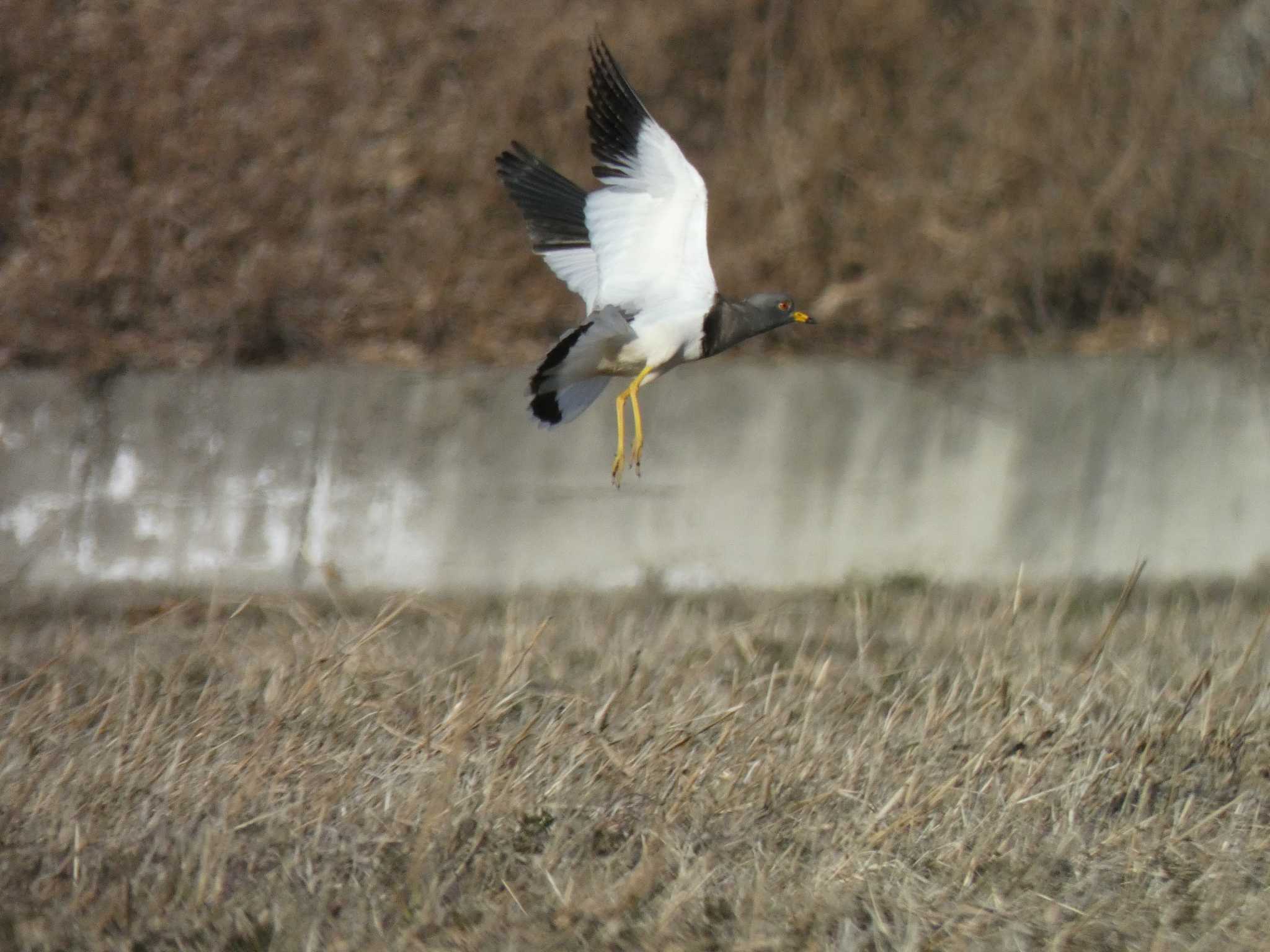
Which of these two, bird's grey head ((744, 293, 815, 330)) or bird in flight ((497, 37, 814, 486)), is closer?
bird in flight ((497, 37, 814, 486))

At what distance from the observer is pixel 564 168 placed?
364 inches

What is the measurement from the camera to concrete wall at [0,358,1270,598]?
764 centimetres

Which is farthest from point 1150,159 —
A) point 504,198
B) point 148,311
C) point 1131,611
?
point 148,311

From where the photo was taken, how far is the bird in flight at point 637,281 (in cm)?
432

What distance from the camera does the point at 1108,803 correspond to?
169 inches

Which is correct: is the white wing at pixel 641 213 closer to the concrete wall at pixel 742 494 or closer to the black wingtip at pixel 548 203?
the black wingtip at pixel 548 203

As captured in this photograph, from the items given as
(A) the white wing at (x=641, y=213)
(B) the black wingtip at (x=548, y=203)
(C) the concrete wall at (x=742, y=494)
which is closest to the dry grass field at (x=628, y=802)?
(A) the white wing at (x=641, y=213)

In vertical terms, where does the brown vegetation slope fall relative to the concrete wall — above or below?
above

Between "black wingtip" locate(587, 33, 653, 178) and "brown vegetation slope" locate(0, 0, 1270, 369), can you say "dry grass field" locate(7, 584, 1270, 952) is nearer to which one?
"black wingtip" locate(587, 33, 653, 178)

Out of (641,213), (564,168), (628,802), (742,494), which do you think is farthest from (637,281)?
(564,168)

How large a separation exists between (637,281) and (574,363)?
395 millimetres

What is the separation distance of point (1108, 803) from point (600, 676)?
5.52ft

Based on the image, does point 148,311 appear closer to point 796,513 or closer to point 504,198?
point 504,198

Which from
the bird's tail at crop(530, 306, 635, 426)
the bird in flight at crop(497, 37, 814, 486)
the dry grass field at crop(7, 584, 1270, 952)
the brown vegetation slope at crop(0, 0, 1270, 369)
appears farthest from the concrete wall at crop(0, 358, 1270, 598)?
the bird's tail at crop(530, 306, 635, 426)
